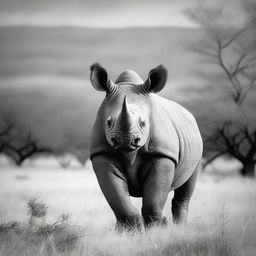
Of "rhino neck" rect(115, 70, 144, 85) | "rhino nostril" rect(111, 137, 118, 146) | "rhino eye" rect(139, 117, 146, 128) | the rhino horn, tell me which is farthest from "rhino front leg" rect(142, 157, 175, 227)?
"rhino neck" rect(115, 70, 144, 85)

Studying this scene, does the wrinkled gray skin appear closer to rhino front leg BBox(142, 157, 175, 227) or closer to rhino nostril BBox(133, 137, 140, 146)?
rhino front leg BBox(142, 157, 175, 227)

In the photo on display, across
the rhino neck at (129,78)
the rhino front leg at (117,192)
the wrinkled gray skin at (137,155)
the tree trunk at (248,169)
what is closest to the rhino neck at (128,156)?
the wrinkled gray skin at (137,155)

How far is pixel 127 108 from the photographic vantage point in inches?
190

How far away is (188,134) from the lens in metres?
6.31

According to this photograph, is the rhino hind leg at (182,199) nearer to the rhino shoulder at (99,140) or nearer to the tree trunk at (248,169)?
the rhino shoulder at (99,140)

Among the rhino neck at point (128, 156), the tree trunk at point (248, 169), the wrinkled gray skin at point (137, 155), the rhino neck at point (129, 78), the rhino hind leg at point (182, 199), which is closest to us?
the rhino neck at point (128, 156)

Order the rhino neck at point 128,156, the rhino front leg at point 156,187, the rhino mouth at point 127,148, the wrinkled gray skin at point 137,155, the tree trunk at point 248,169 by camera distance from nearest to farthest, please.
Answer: the rhino mouth at point 127,148
the rhino neck at point 128,156
the wrinkled gray skin at point 137,155
the rhino front leg at point 156,187
the tree trunk at point 248,169

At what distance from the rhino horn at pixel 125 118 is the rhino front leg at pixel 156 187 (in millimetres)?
716

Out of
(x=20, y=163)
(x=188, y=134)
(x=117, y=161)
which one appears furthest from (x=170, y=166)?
(x=20, y=163)

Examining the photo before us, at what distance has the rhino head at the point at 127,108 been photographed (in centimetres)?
485

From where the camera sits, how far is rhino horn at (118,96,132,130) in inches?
189

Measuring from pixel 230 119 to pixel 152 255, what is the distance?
8.40 meters

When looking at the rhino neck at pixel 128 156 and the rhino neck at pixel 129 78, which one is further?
the rhino neck at pixel 129 78

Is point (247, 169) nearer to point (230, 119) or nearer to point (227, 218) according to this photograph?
point (230, 119)
